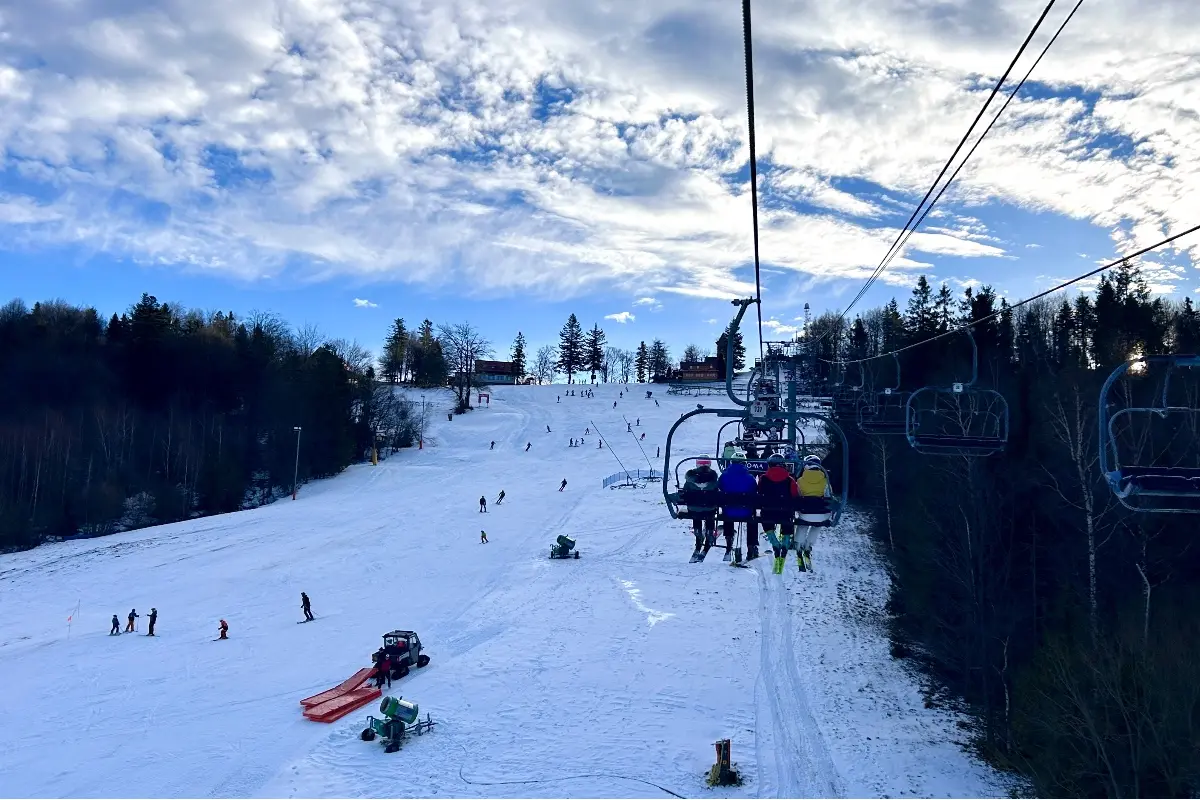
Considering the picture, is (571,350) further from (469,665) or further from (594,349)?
(469,665)

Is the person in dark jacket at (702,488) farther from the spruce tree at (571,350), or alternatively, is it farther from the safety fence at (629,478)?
the spruce tree at (571,350)

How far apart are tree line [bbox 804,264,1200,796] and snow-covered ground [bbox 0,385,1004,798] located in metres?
1.90

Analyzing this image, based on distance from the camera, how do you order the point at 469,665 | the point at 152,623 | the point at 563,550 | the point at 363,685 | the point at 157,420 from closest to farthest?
the point at 363,685 → the point at 469,665 → the point at 152,623 → the point at 563,550 → the point at 157,420

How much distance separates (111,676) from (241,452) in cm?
4206

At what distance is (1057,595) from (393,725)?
763 inches

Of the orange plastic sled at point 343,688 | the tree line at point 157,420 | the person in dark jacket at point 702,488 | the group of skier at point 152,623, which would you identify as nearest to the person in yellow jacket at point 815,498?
the person in dark jacket at point 702,488

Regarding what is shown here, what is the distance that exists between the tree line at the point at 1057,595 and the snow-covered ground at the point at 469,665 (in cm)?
190

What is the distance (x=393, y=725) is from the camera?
54.4 feet

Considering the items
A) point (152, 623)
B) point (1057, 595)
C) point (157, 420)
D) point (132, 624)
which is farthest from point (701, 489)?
point (157, 420)

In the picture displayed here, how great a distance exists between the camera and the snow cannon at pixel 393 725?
16500mm

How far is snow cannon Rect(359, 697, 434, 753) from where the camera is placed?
54.1ft

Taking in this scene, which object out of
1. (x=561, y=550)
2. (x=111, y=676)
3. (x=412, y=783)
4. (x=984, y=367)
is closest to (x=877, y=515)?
(x=984, y=367)

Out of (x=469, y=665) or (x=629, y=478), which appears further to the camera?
(x=629, y=478)

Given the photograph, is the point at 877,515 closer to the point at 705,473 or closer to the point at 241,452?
the point at 705,473
